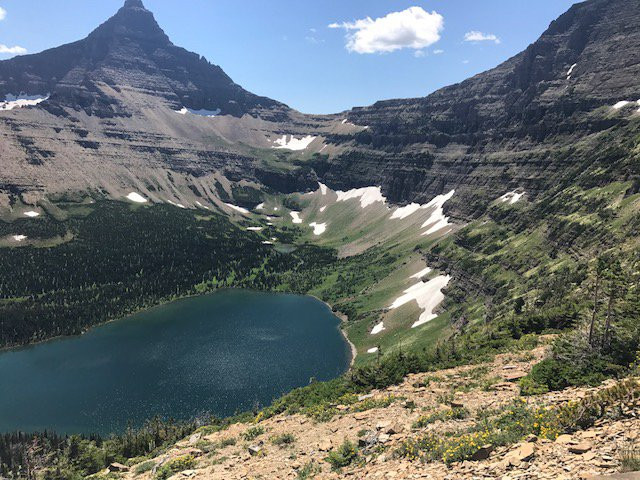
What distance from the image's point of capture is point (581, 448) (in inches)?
594

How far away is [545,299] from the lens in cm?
8650

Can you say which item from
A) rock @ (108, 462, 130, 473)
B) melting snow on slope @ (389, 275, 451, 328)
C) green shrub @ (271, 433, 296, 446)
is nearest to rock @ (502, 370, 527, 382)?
green shrub @ (271, 433, 296, 446)

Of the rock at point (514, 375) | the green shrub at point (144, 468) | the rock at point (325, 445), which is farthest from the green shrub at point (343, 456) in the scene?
the green shrub at point (144, 468)

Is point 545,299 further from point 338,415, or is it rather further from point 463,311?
point 338,415

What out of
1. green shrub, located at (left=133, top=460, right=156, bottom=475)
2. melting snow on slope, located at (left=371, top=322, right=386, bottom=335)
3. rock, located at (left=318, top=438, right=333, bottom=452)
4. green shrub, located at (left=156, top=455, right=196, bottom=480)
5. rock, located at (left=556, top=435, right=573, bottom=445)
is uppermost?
rock, located at (left=556, top=435, right=573, bottom=445)

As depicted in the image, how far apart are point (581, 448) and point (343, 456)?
13.5 meters

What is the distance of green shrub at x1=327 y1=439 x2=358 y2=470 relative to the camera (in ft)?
77.5

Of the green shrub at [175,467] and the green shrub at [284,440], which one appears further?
the green shrub at [175,467]

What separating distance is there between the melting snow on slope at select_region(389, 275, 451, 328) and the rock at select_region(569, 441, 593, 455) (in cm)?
12810

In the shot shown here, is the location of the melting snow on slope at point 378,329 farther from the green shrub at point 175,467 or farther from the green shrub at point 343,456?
the green shrub at point 343,456

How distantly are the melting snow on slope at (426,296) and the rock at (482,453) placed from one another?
126m

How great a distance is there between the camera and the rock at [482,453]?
18.0 meters

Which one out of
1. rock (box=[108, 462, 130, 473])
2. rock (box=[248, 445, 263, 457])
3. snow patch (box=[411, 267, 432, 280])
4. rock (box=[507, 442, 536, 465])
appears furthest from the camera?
snow patch (box=[411, 267, 432, 280])

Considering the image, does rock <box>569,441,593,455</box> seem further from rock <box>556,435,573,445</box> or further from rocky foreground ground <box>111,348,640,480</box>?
rock <box>556,435,573,445</box>
